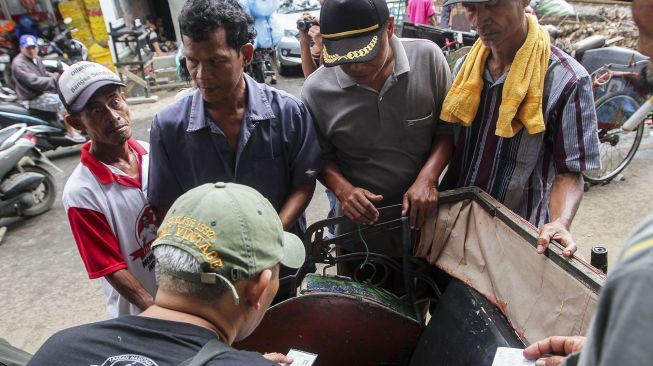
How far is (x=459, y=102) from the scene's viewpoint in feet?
5.87

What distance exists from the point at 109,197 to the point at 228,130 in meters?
0.47

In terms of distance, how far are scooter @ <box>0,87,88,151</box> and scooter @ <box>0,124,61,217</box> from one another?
0.87 m

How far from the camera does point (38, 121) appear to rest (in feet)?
19.2

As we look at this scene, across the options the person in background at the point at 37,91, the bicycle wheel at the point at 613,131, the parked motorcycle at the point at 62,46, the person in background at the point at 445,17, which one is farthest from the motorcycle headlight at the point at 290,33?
the bicycle wheel at the point at 613,131

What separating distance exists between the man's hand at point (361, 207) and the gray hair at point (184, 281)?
2.89 feet

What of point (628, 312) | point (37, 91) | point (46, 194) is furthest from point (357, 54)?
point (37, 91)

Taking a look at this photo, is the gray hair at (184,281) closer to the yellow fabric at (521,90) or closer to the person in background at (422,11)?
the yellow fabric at (521,90)

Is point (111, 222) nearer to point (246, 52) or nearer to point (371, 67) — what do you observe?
point (246, 52)

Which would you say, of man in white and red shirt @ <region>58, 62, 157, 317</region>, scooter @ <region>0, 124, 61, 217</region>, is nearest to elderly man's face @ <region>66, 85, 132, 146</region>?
man in white and red shirt @ <region>58, 62, 157, 317</region>

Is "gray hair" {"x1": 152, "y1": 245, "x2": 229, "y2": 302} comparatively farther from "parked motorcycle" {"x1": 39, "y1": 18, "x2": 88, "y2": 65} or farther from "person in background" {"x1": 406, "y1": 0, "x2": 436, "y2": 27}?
"parked motorcycle" {"x1": 39, "y1": 18, "x2": 88, "y2": 65}

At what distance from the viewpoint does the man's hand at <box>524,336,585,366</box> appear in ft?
3.76

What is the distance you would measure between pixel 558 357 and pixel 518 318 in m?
0.42

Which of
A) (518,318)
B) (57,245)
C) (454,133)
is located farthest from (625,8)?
(57,245)

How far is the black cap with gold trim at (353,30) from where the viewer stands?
174 centimetres
